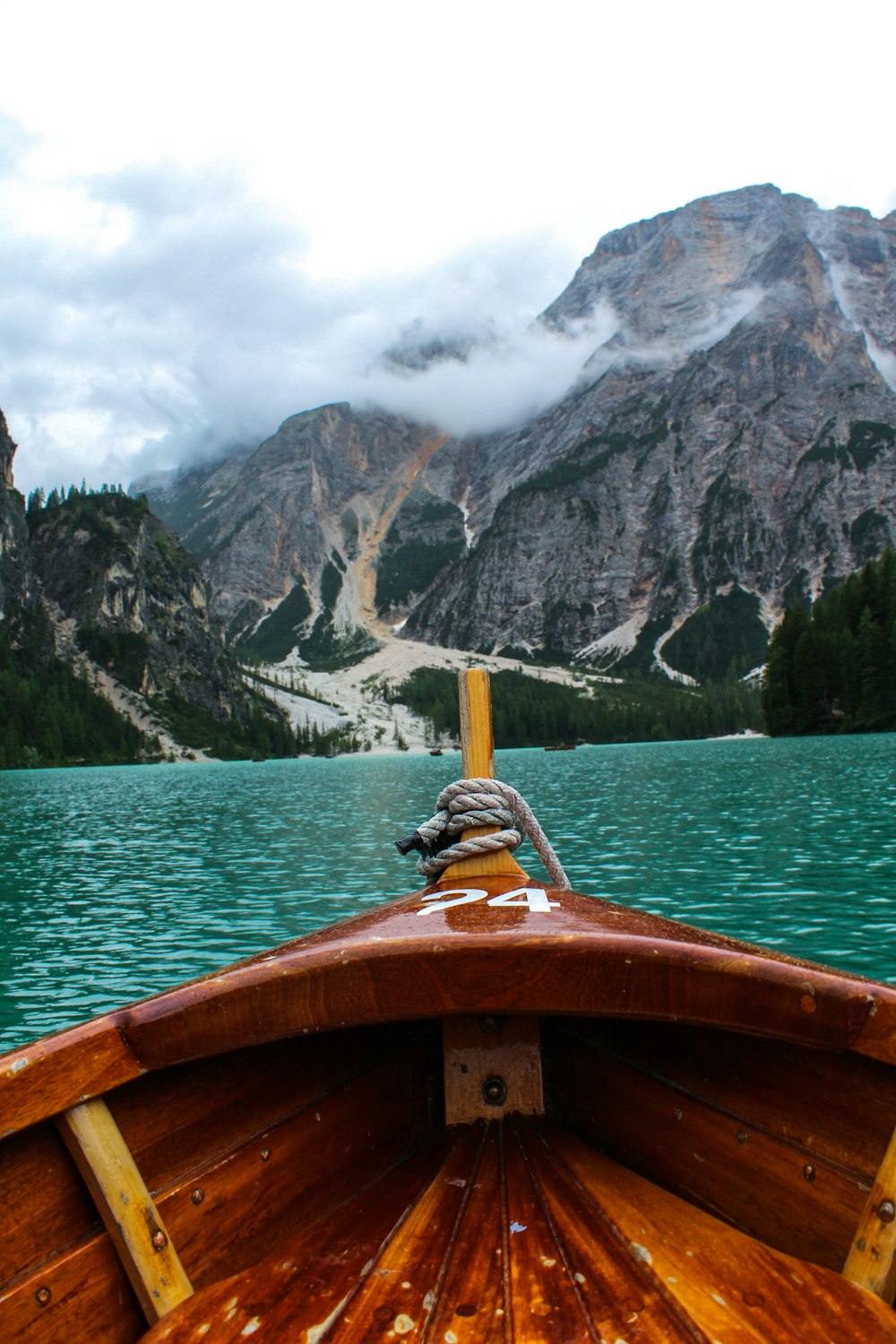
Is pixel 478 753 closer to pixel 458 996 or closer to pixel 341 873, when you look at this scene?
pixel 458 996

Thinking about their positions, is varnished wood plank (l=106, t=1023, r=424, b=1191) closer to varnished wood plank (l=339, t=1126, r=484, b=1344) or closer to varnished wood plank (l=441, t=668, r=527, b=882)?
varnished wood plank (l=339, t=1126, r=484, b=1344)

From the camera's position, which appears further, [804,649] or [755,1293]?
[804,649]

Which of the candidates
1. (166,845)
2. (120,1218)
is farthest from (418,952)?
(166,845)

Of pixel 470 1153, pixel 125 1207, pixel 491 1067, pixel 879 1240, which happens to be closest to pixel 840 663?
pixel 491 1067

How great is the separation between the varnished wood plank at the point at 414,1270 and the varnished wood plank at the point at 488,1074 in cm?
49

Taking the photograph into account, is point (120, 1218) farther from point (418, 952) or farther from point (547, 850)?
point (547, 850)

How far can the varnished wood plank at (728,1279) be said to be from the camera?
127 inches

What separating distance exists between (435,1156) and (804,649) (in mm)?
123128

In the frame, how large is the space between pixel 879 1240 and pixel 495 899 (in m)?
2.90

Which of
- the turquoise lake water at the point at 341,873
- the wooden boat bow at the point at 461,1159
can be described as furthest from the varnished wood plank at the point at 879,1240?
the turquoise lake water at the point at 341,873

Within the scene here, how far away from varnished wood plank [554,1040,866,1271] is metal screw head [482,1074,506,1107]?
1.10ft

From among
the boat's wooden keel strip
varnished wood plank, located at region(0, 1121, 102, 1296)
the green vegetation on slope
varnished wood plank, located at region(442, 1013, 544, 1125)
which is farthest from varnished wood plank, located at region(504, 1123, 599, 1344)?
the green vegetation on slope

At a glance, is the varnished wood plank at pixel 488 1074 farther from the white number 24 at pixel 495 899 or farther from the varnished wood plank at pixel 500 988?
the varnished wood plank at pixel 500 988

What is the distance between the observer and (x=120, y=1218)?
3.40 meters
